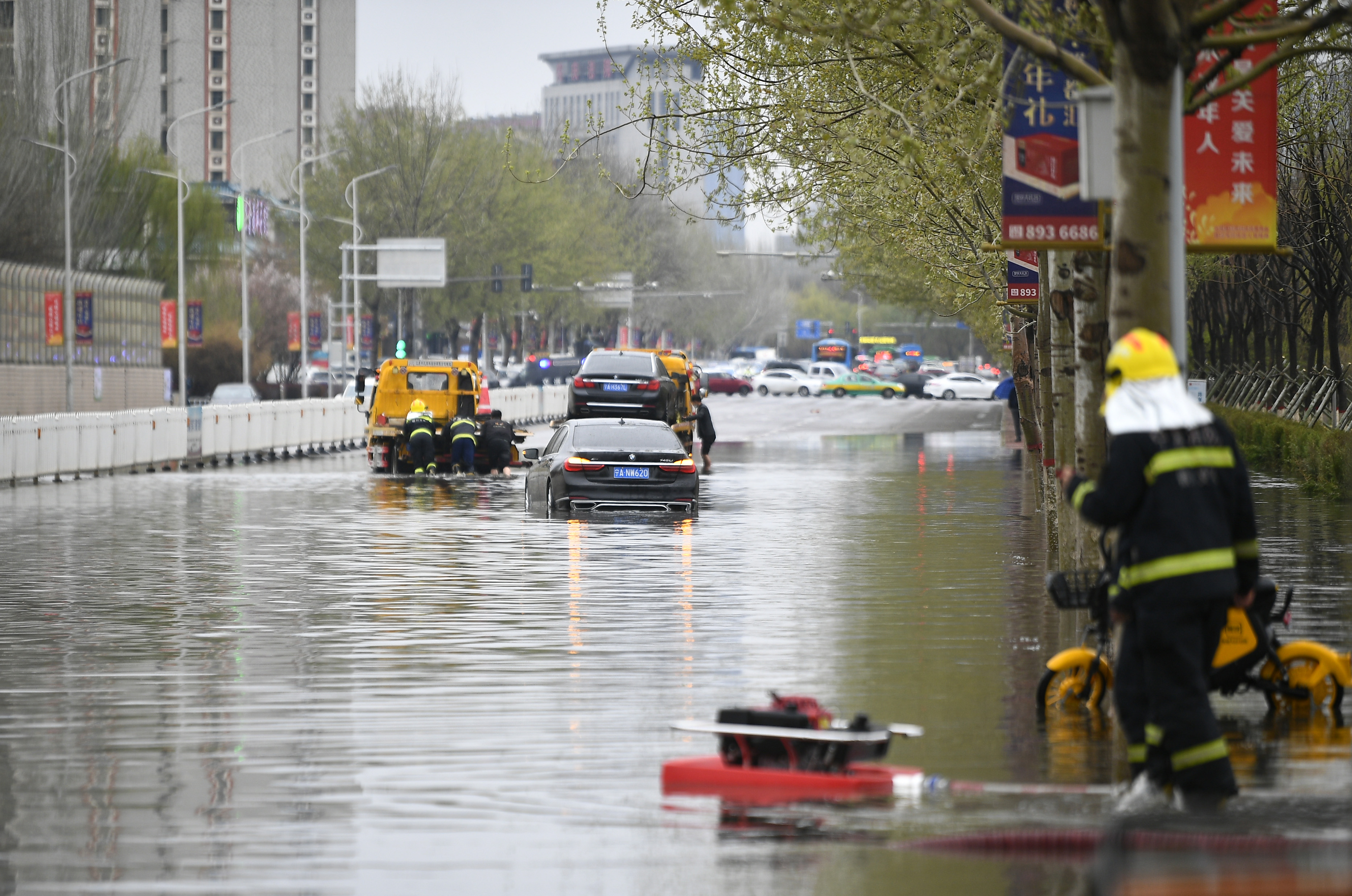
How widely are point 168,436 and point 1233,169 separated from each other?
101ft

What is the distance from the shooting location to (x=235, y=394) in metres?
60.4

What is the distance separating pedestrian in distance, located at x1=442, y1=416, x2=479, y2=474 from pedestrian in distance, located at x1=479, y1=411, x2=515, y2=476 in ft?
0.74

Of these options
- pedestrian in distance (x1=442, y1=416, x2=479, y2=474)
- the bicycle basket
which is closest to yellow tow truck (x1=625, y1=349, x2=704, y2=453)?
pedestrian in distance (x1=442, y1=416, x2=479, y2=474)

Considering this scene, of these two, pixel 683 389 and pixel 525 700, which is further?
pixel 683 389

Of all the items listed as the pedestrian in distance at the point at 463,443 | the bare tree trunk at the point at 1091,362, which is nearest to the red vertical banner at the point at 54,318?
the pedestrian in distance at the point at 463,443

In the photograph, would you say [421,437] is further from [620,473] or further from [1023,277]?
[1023,277]

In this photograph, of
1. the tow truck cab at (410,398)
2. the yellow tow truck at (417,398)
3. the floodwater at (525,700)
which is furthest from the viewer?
the tow truck cab at (410,398)

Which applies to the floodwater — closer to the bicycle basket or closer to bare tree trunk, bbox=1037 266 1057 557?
→ bare tree trunk, bbox=1037 266 1057 557

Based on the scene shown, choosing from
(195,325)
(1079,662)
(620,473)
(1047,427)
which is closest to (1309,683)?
(1079,662)

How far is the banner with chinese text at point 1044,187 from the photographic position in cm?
1009

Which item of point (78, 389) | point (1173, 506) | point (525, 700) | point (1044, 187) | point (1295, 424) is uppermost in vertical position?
point (1044, 187)

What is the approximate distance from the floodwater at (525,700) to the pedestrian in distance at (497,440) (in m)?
11.2

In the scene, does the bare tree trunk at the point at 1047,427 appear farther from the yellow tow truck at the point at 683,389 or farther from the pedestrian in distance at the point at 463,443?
the yellow tow truck at the point at 683,389

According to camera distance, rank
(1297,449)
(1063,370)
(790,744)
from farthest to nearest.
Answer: (1297,449), (1063,370), (790,744)
